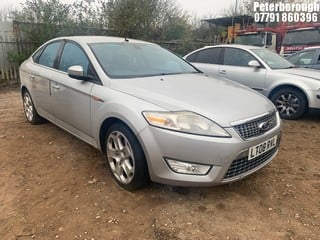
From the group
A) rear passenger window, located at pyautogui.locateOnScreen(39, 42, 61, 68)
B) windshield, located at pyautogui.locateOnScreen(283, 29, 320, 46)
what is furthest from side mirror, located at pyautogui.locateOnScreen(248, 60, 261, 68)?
windshield, located at pyautogui.locateOnScreen(283, 29, 320, 46)

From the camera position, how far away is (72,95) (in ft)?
12.0

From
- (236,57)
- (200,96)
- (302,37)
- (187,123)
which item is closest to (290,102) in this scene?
(236,57)

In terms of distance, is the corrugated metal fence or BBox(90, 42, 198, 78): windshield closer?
BBox(90, 42, 198, 78): windshield

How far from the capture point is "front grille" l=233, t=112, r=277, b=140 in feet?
8.68

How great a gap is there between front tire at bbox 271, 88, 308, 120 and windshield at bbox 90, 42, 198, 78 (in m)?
2.48

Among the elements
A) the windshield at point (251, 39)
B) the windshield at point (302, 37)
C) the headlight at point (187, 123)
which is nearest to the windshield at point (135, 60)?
the headlight at point (187, 123)

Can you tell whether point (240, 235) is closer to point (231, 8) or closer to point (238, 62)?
point (238, 62)

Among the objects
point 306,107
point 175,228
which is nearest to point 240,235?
point 175,228

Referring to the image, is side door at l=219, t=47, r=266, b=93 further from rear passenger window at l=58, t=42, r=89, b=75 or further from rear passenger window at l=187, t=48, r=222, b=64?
rear passenger window at l=58, t=42, r=89, b=75

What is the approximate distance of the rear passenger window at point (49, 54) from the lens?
14.4ft

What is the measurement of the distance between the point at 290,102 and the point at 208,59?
208cm

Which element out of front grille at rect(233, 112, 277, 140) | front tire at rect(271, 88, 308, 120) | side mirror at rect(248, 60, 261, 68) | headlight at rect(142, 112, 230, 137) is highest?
side mirror at rect(248, 60, 261, 68)

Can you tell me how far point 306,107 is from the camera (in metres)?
5.60

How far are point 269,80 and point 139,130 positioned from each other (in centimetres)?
404
